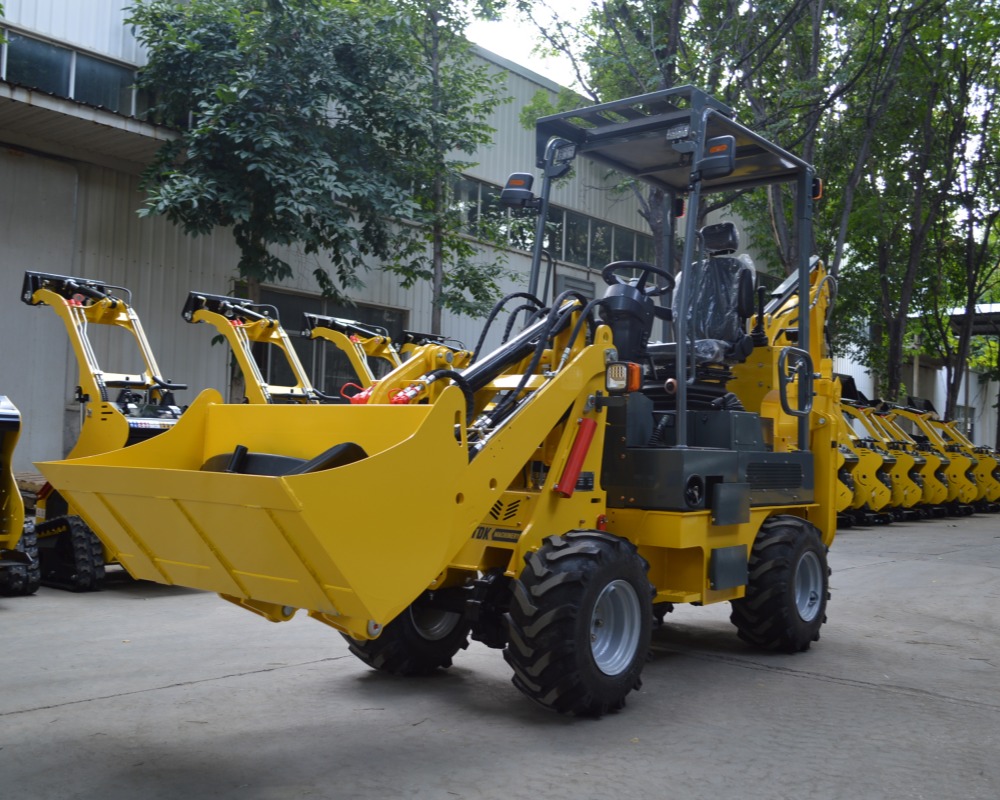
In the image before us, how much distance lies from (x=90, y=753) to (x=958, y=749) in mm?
3886

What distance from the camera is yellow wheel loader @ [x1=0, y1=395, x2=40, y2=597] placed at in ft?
27.5

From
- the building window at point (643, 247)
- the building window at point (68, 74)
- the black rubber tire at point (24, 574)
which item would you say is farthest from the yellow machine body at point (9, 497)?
the building window at point (643, 247)

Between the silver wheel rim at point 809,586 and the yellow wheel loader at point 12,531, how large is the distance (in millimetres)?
5923

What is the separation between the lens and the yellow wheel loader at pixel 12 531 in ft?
27.5

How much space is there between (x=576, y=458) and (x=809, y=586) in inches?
99.0

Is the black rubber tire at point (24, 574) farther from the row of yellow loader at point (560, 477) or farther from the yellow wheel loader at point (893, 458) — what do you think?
the yellow wheel loader at point (893, 458)

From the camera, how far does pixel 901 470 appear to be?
19156 mm

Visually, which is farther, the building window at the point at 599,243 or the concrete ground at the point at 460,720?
the building window at the point at 599,243

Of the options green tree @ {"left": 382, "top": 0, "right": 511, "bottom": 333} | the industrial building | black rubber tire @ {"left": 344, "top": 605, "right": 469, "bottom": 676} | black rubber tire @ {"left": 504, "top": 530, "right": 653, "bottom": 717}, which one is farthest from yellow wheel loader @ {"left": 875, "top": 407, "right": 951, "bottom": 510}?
black rubber tire @ {"left": 504, "top": 530, "right": 653, "bottom": 717}

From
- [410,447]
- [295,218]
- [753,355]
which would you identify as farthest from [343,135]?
[410,447]

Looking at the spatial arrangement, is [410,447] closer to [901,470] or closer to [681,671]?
[681,671]

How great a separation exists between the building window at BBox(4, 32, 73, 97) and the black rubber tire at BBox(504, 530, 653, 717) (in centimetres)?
1046

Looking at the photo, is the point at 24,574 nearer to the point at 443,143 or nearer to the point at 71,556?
the point at 71,556

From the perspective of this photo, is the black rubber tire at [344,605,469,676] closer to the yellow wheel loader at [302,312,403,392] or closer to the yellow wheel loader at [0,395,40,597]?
the yellow wheel loader at [0,395,40,597]
